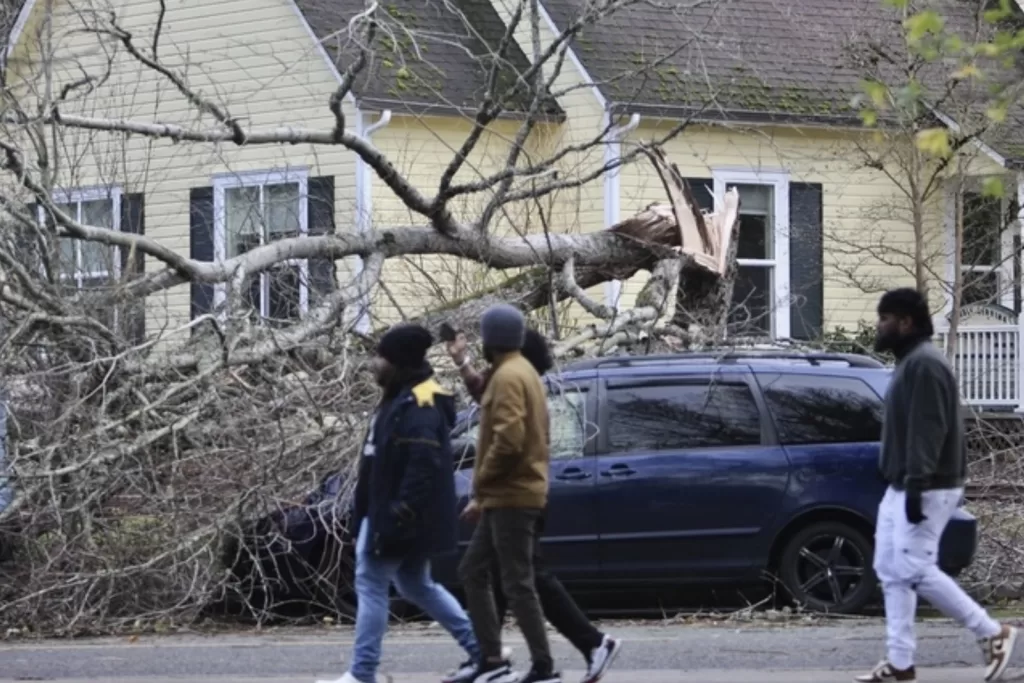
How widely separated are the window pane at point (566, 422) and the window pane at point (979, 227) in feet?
34.4

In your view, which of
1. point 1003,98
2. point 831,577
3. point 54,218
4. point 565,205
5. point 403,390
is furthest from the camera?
point 565,205

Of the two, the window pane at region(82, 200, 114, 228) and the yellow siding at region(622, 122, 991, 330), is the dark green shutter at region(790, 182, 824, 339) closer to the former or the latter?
the yellow siding at region(622, 122, 991, 330)

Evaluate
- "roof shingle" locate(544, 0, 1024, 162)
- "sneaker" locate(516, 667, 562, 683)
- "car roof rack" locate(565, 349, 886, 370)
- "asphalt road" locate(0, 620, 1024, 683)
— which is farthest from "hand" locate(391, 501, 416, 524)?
"roof shingle" locate(544, 0, 1024, 162)

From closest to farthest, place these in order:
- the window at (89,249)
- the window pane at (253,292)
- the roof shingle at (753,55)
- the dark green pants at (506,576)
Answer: the dark green pants at (506,576) → the window pane at (253,292) → the window at (89,249) → the roof shingle at (753,55)

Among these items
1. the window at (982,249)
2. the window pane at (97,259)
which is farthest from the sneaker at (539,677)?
the window at (982,249)

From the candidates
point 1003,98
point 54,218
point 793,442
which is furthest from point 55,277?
point 1003,98

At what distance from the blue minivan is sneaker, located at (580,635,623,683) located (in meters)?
3.31

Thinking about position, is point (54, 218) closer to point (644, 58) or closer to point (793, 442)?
point (793, 442)

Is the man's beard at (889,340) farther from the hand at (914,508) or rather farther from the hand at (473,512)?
the hand at (473,512)

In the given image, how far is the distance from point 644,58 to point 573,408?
988 cm

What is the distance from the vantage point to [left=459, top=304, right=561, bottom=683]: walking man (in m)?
8.30

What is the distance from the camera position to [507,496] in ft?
27.5

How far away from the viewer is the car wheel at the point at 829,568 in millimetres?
12047

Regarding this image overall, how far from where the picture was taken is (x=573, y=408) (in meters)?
12.4
